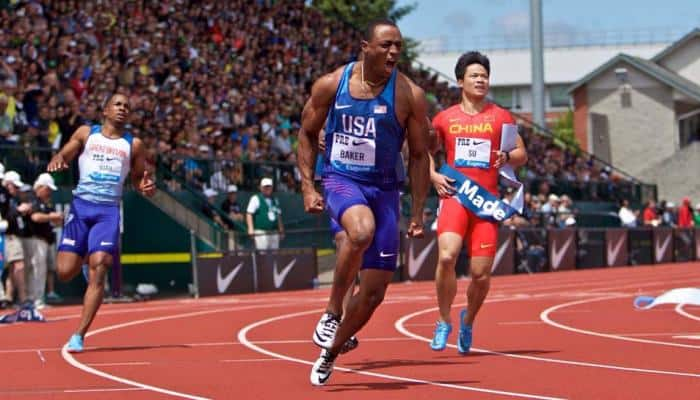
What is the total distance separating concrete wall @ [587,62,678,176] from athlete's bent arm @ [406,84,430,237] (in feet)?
200

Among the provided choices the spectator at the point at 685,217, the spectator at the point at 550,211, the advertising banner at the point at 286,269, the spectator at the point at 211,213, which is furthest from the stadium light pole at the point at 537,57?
the spectator at the point at 211,213

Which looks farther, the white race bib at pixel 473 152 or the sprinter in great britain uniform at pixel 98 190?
the sprinter in great britain uniform at pixel 98 190

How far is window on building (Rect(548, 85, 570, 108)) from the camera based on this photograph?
96787 mm

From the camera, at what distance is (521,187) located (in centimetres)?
1202

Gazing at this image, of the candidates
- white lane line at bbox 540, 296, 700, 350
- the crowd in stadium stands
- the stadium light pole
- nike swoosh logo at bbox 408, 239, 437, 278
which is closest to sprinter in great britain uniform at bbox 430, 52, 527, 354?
white lane line at bbox 540, 296, 700, 350

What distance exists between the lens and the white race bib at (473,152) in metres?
11.9

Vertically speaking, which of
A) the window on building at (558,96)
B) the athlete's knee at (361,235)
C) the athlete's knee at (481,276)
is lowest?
the athlete's knee at (481,276)

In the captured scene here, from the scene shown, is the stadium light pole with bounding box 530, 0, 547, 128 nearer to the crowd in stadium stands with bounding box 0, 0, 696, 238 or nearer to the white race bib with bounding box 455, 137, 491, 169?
the crowd in stadium stands with bounding box 0, 0, 696, 238

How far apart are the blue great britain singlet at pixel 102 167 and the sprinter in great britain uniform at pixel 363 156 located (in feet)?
13.2

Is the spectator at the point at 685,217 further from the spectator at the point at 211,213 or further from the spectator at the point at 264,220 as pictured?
the spectator at the point at 211,213

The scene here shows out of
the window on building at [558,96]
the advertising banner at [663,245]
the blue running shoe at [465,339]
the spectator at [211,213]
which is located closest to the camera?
the blue running shoe at [465,339]

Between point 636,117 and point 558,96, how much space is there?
94.2 feet

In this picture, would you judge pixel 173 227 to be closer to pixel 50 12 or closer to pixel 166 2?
pixel 50 12

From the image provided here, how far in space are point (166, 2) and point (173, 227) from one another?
24.6 ft
